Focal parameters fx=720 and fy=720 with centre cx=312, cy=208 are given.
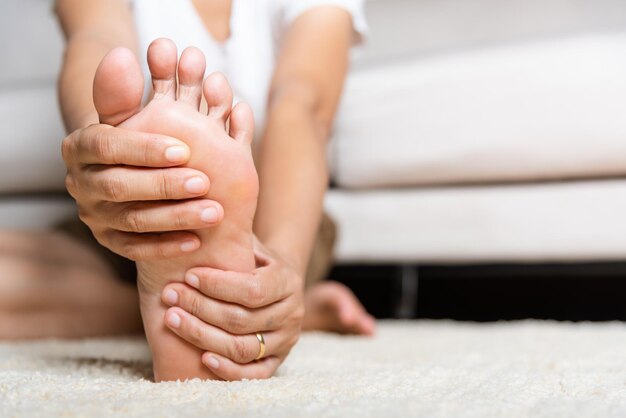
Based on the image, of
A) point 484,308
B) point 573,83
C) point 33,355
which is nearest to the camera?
point 33,355

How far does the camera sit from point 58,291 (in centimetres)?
76

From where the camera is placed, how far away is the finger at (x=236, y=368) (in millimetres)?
481

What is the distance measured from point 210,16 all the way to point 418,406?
46 cm

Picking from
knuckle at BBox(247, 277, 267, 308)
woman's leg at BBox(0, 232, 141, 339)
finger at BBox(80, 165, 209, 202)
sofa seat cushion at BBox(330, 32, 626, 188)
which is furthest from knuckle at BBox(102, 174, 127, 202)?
sofa seat cushion at BBox(330, 32, 626, 188)

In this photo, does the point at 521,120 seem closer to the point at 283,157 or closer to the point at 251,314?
the point at 283,157

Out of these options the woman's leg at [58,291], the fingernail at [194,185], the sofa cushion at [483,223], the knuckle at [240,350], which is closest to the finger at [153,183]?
the fingernail at [194,185]

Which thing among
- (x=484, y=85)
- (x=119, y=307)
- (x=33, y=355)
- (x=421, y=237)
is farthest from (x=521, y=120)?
(x=33, y=355)

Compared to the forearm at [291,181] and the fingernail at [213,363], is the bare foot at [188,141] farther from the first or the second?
the forearm at [291,181]

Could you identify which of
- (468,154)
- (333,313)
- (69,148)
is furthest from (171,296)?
(468,154)

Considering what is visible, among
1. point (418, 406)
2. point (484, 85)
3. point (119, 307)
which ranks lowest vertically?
point (119, 307)

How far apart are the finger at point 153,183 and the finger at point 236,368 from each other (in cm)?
11

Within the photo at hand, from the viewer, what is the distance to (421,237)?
101 cm

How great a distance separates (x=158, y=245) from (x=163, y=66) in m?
0.11

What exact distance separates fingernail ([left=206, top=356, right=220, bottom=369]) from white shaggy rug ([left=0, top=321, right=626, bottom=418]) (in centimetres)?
2
